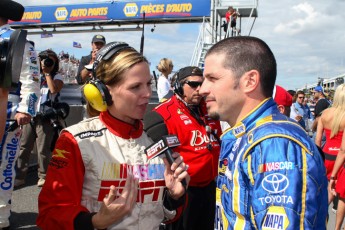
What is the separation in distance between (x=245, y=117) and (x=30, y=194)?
14.3 ft

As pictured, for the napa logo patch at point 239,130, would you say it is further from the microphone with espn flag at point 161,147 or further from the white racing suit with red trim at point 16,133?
the white racing suit with red trim at point 16,133

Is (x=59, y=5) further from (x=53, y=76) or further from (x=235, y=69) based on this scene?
(x=235, y=69)

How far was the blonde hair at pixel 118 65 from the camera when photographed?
6.14 ft

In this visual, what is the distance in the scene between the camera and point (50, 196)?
165cm

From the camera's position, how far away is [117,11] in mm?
24469

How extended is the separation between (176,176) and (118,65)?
63 cm

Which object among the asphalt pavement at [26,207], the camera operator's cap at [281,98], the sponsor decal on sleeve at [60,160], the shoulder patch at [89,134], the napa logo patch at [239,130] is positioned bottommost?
the asphalt pavement at [26,207]

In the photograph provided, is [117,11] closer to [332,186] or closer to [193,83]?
[332,186]

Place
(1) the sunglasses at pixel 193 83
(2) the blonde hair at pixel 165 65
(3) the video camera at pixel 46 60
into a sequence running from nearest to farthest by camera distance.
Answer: (1) the sunglasses at pixel 193 83, (3) the video camera at pixel 46 60, (2) the blonde hair at pixel 165 65

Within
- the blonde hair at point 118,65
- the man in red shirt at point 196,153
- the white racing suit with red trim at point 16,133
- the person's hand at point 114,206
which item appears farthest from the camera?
the white racing suit with red trim at point 16,133

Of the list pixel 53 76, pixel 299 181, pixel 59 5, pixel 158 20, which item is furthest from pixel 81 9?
pixel 299 181

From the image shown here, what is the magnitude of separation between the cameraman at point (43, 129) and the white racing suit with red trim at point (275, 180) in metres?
4.33

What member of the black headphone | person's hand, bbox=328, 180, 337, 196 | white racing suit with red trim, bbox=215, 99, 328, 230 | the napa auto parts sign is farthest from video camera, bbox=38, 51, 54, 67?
the napa auto parts sign

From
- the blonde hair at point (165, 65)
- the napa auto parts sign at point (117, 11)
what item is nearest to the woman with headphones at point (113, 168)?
the blonde hair at point (165, 65)
